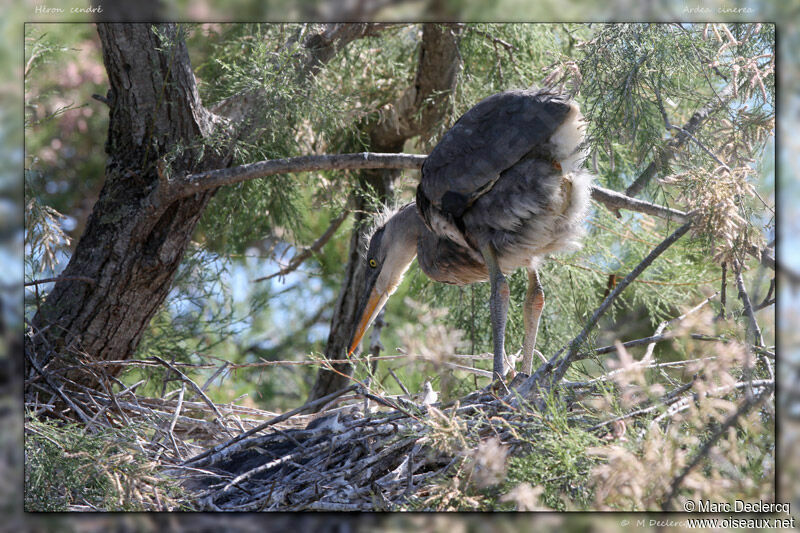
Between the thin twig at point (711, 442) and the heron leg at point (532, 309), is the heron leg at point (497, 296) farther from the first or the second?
the thin twig at point (711, 442)

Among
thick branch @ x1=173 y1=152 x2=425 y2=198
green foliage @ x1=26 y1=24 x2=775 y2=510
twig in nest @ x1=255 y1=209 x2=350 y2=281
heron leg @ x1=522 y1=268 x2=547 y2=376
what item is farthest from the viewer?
twig in nest @ x1=255 y1=209 x2=350 y2=281

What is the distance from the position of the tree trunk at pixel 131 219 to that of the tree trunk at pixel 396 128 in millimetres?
812

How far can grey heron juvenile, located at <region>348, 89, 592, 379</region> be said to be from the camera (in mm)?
2285

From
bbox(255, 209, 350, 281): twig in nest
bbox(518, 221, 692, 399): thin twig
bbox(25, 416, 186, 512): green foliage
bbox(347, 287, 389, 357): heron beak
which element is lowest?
bbox(25, 416, 186, 512): green foliage

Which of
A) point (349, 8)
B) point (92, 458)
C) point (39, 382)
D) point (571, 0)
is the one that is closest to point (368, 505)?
point (92, 458)

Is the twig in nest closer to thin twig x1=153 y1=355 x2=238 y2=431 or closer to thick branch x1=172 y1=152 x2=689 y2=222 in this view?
thick branch x1=172 y1=152 x2=689 y2=222

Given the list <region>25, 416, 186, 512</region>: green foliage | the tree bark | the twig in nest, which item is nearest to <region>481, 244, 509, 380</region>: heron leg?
the tree bark

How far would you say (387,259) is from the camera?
292cm

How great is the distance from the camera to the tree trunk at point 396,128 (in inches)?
116

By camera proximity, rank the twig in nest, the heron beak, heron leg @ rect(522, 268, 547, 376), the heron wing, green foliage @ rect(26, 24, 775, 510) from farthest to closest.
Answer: the twig in nest → the heron beak → heron leg @ rect(522, 268, 547, 376) → the heron wing → green foliage @ rect(26, 24, 775, 510)

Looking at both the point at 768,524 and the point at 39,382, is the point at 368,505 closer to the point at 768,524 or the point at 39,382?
the point at 768,524

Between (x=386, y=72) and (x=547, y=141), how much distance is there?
1432mm

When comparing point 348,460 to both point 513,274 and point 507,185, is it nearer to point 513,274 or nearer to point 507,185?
point 507,185

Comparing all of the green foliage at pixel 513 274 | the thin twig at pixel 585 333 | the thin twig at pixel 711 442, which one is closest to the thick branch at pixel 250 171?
the green foliage at pixel 513 274
